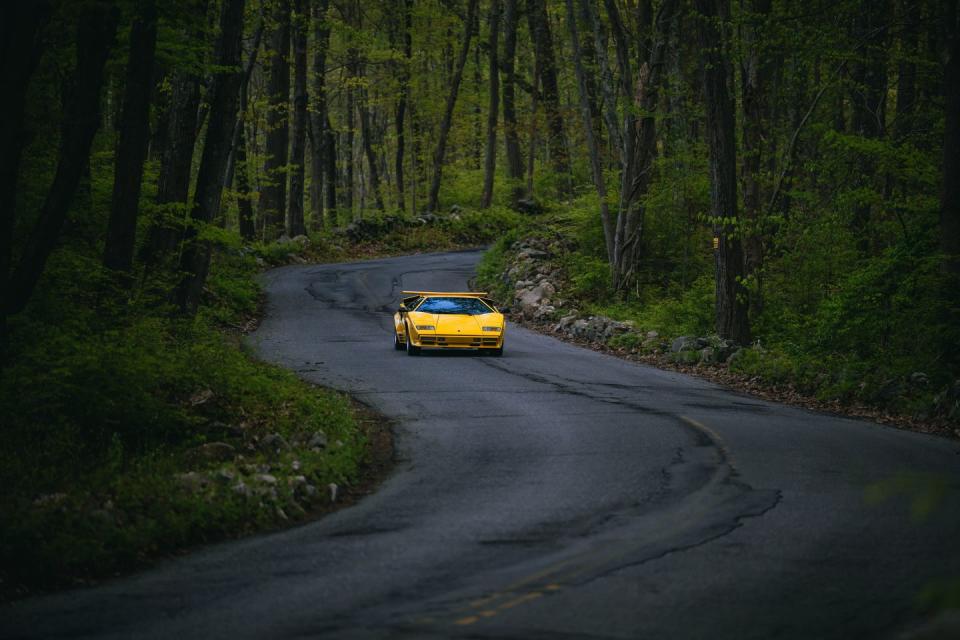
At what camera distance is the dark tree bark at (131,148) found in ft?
47.5

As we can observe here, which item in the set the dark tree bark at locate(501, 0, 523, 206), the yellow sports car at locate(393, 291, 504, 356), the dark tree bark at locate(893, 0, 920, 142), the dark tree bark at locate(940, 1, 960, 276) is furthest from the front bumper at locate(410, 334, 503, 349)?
the dark tree bark at locate(501, 0, 523, 206)

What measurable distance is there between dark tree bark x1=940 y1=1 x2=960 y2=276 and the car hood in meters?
8.30

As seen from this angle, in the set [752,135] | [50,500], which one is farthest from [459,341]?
[50,500]

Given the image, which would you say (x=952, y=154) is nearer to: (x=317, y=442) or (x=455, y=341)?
(x=455, y=341)

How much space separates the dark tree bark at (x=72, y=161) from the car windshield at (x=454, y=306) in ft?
32.2

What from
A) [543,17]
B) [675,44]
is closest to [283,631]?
[675,44]

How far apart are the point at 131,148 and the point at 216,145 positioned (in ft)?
10.8

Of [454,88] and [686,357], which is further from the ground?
[454,88]

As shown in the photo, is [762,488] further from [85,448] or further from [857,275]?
[857,275]

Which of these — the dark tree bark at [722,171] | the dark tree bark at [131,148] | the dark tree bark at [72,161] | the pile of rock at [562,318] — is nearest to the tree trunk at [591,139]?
the pile of rock at [562,318]

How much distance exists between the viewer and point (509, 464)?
416 inches

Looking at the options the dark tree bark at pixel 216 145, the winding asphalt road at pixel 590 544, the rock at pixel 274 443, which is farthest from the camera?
the dark tree bark at pixel 216 145

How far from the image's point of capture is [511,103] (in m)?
53.4

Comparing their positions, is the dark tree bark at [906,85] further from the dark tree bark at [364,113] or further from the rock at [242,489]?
the dark tree bark at [364,113]
